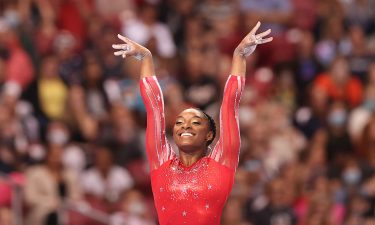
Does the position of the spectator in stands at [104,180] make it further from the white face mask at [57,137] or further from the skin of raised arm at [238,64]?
the skin of raised arm at [238,64]

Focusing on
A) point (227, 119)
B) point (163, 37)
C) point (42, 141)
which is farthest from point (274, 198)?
point (227, 119)

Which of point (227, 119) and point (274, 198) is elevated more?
point (227, 119)

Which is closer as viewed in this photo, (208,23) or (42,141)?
(42,141)

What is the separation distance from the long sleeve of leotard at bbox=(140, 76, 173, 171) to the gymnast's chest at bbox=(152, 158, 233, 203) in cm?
9

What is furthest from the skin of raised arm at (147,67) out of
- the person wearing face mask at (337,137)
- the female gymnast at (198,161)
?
the person wearing face mask at (337,137)

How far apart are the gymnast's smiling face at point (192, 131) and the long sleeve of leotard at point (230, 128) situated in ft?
0.37

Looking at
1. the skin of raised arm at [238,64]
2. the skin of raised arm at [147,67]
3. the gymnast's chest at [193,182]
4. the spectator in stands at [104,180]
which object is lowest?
the spectator in stands at [104,180]

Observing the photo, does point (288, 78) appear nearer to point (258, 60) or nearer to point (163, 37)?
point (258, 60)

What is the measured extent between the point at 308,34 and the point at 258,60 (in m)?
0.92

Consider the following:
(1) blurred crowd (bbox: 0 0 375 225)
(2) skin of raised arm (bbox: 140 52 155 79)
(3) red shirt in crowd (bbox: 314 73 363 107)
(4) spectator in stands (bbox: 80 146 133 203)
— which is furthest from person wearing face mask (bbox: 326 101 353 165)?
(2) skin of raised arm (bbox: 140 52 155 79)

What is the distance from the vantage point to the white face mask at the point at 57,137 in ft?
45.3

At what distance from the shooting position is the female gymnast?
24.2 ft

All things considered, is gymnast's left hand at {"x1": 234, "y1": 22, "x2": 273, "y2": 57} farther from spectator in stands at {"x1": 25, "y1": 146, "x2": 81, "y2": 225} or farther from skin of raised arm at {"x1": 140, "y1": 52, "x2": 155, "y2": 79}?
spectator in stands at {"x1": 25, "y1": 146, "x2": 81, "y2": 225}

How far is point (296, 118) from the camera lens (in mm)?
15828
